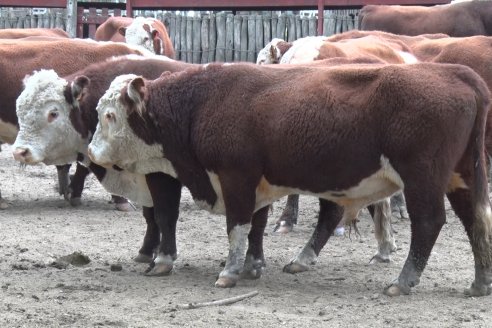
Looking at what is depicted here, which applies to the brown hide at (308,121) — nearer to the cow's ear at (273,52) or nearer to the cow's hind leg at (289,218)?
the cow's hind leg at (289,218)

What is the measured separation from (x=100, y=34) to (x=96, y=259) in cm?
1028

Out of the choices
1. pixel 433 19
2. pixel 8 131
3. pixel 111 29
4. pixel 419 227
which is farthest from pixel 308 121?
pixel 433 19

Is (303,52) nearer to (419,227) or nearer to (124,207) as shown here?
(124,207)

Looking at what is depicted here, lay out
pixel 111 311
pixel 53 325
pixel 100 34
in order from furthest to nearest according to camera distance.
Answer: pixel 100 34, pixel 111 311, pixel 53 325

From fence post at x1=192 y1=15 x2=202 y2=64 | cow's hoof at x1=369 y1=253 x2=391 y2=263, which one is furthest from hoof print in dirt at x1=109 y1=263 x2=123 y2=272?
fence post at x1=192 y1=15 x2=202 y2=64

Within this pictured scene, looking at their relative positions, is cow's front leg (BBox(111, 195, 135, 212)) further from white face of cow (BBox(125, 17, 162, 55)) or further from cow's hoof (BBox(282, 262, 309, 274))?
white face of cow (BBox(125, 17, 162, 55))

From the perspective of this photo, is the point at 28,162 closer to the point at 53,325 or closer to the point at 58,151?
the point at 58,151

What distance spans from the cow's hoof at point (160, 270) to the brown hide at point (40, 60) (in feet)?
9.75

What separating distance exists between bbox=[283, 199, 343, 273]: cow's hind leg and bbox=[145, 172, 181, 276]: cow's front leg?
91 cm

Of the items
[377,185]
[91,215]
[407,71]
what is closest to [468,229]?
[377,185]

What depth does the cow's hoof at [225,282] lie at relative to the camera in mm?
7176

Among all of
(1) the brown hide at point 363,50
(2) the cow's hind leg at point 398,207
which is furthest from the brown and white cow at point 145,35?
(2) the cow's hind leg at point 398,207

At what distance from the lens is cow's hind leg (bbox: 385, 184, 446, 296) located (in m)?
6.61

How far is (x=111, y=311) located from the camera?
6.38m
